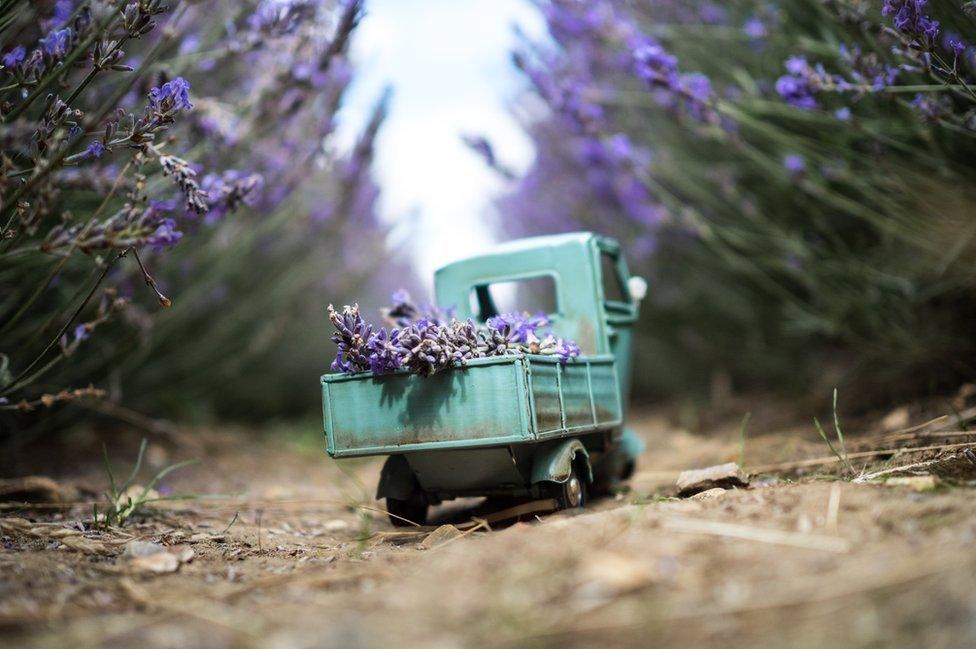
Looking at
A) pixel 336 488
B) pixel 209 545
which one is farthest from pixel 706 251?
pixel 209 545

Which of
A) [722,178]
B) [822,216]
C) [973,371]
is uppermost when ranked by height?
[722,178]

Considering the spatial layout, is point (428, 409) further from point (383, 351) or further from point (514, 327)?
point (514, 327)

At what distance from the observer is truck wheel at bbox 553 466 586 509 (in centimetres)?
302

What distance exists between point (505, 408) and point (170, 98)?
4.60ft

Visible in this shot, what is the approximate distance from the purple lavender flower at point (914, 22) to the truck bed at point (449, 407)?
5.28 ft

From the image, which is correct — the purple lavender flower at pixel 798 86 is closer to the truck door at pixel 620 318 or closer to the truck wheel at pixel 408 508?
the truck door at pixel 620 318

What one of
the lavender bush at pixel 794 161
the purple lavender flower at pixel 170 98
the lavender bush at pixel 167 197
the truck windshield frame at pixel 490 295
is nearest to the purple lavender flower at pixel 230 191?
the lavender bush at pixel 167 197

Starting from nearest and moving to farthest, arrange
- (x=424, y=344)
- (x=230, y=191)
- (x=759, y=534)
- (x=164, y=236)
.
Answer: (x=759, y=534)
(x=164, y=236)
(x=424, y=344)
(x=230, y=191)

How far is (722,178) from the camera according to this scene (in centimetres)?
441

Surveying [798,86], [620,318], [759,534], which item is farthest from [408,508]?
[798,86]

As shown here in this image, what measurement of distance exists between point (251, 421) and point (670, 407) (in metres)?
3.92

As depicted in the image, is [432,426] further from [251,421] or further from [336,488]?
[251,421]

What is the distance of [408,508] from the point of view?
3258 millimetres

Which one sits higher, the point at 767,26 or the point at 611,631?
the point at 767,26
